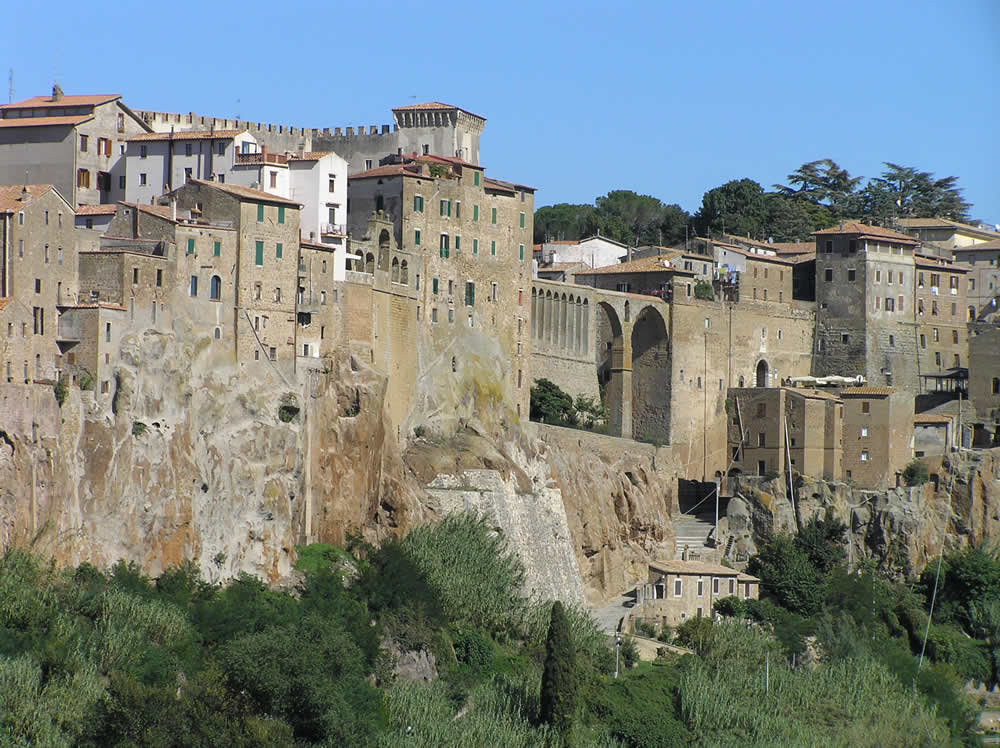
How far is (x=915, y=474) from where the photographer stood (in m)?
99.0

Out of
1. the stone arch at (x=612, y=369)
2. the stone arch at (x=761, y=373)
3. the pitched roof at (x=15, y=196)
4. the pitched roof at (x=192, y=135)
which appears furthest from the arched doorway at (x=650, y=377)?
the pitched roof at (x=15, y=196)

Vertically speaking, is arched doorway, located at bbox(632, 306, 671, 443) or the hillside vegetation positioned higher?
arched doorway, located at bbox(632, 306, 671, 443)

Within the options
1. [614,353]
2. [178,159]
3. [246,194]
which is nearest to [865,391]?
[614,353]

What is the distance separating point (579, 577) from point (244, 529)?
55.4ft

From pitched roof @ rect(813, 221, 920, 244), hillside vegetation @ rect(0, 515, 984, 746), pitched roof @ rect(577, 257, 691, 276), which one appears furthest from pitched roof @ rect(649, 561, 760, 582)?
pitched roof @ rect(813, 221, 920, 244)

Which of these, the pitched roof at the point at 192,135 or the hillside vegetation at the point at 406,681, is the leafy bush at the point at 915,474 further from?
the pitched roof at the point at 192,135

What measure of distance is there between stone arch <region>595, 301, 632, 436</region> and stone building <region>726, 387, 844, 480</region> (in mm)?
5242

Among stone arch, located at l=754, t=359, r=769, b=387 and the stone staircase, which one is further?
stone arch, located at l=754, t=359, r=769, b=387

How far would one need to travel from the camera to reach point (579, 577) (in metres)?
89.1

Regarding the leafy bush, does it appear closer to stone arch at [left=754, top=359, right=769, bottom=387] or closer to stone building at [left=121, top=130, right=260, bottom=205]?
stone arch at [left=754, top=359, right=769, bottom=387]

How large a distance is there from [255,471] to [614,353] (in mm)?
25320

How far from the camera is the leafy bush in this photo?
3890 inches

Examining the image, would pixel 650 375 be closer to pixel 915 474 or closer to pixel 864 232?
pixel 915 474

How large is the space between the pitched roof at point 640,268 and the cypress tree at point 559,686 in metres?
30.7
